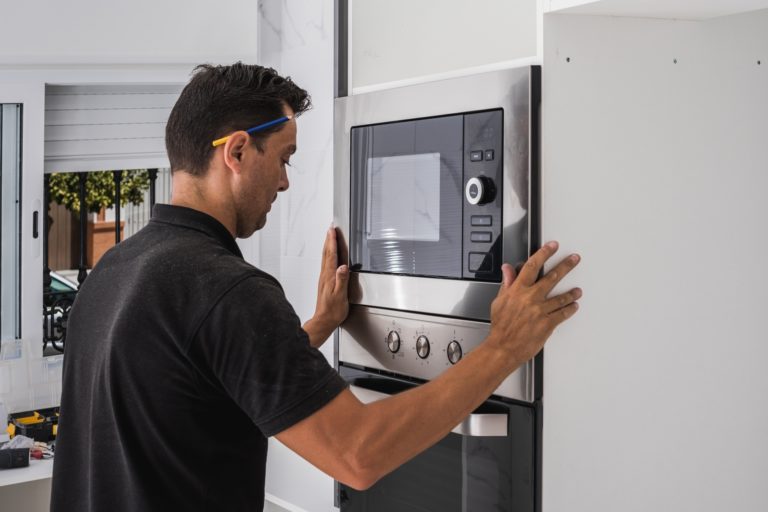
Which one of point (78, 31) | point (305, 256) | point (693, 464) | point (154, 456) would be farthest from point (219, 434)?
point (78, 31)

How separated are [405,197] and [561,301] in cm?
35

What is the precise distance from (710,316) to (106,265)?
0.92 m

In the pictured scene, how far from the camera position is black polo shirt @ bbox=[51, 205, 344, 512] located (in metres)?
1.08

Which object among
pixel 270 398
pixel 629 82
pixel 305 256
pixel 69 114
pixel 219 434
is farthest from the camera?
pixel 69 114

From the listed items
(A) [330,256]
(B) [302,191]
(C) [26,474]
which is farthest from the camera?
(B) [302,191]

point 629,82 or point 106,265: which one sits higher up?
point 629,82

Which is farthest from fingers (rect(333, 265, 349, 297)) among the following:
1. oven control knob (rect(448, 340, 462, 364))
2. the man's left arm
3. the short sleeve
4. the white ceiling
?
the white ceiling

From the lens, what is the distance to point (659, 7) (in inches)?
48.4

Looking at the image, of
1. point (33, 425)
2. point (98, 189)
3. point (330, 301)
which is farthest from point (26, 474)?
point (330, 301)

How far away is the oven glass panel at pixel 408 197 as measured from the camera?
137cm

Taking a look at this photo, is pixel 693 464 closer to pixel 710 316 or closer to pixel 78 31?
pixel 710 316

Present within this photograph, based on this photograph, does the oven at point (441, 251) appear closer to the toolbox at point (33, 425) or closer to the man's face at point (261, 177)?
the man's face at point (261, 177)

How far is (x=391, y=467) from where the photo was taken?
1.15m

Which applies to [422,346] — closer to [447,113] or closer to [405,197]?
[405,197]
